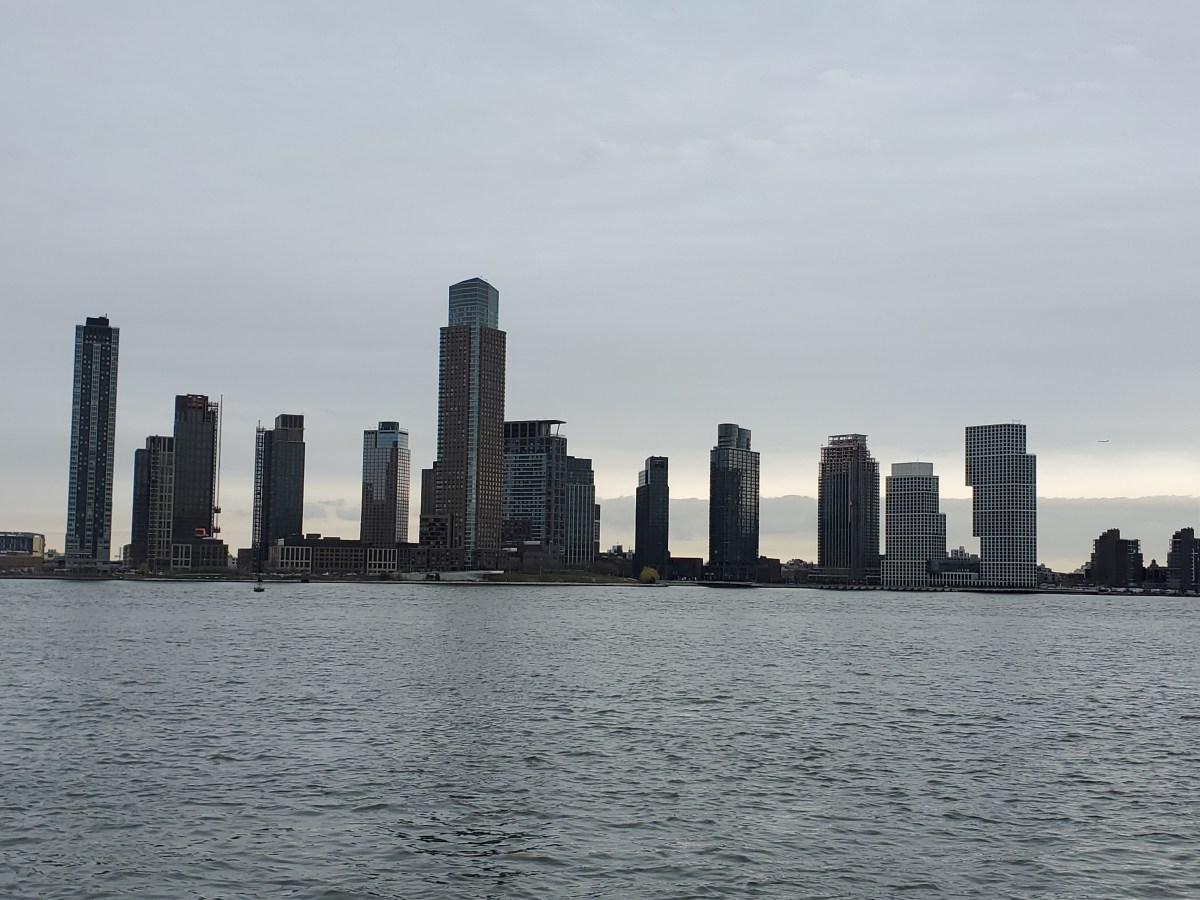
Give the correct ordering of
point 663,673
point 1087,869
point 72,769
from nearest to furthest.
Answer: point 1087,869, point 72,769, point 663,673

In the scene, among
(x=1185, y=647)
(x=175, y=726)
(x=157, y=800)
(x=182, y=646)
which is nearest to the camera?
(x=157, y=800)

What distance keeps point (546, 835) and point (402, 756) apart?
16.2 metres

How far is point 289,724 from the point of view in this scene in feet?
211

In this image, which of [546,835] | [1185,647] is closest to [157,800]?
[546,835]

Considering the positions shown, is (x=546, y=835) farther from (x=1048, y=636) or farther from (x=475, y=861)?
(x=1048, y=636)

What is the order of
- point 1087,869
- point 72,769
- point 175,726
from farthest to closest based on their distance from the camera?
point 175,726, point 72,769, point 1087,869

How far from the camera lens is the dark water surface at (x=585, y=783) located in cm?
3569

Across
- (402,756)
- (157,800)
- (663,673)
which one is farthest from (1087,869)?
(663,673)

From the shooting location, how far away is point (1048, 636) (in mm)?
192625

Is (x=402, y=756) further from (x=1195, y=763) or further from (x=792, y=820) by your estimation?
(x=1195, y=763)

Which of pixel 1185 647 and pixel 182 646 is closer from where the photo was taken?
pixel 182 646

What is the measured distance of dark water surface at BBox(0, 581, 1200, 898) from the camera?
35.7 meters

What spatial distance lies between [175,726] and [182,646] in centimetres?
6779

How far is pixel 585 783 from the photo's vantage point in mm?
49375
